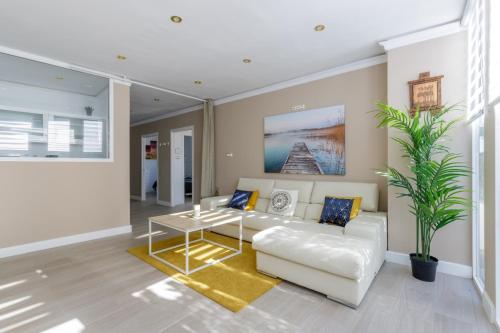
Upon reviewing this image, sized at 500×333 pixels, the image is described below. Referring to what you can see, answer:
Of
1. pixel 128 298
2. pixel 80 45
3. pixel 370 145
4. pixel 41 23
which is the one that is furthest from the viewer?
pixel 370 145

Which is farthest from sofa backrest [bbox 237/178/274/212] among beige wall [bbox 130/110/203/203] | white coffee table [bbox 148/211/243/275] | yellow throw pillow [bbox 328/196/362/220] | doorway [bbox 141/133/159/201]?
doorway [bbox 141/133/159/201]

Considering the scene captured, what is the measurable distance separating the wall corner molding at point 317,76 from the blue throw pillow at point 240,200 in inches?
78.6

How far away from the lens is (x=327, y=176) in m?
3.86

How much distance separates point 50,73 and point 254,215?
12.1 ft

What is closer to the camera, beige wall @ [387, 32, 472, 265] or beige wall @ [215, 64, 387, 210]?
beige wall @ [387, 32, 472, 265]

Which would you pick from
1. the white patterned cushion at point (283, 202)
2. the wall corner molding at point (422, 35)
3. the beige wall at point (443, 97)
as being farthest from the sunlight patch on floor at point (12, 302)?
the wall corner molding at point (422, 35)

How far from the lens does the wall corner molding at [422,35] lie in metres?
2.55

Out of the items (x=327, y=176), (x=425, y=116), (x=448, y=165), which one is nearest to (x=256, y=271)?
(x=327, y=176)

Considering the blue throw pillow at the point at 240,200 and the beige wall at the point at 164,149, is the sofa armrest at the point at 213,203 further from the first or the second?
the beige wall at the point at 164,149

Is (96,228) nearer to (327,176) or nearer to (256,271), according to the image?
(256,271)

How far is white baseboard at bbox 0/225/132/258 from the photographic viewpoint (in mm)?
3152

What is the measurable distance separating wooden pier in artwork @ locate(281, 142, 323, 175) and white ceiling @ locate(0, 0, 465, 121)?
1270 mm

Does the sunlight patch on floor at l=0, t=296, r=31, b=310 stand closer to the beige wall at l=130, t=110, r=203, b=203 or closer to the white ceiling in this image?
the white ceiling

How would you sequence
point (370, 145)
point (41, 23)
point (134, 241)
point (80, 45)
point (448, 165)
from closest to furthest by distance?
point (448, 165)
point (41, 23)
point (80, 45)
point (370, 145)
point (134, 241)
